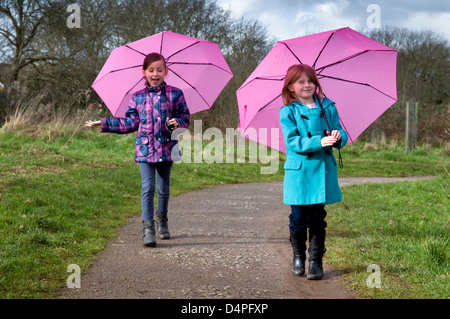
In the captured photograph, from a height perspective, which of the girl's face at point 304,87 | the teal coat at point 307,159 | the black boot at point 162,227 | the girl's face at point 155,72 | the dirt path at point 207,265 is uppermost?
the girl's face at point 155,72

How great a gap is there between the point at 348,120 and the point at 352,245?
1.32m

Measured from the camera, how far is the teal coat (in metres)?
3.68

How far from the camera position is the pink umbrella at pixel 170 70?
18.0 feet

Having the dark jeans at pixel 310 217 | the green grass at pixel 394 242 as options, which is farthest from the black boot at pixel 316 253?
the green grass at pixel 394 242

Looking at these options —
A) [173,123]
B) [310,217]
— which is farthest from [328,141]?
[173,123]

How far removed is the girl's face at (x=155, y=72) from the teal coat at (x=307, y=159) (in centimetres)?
159

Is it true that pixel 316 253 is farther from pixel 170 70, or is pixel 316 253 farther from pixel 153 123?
pixel 170 70

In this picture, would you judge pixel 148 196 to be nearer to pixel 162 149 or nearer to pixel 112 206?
pixel 162 149

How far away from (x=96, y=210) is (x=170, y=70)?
7.49ft

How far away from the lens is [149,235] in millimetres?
4883

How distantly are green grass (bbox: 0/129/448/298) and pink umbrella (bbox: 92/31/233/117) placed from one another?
1554mm

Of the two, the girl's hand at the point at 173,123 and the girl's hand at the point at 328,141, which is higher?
the girl's hand at the point at 173,123

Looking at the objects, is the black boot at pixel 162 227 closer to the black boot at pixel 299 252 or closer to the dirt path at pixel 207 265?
the dirt path at pixel 207 265
